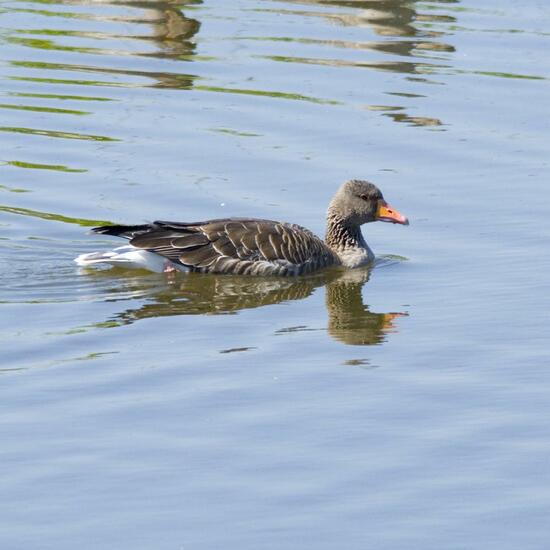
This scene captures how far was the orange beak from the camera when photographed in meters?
15.6

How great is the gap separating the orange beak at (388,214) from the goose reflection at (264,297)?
1.84 feet

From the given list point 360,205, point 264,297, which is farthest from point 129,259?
point 360,205

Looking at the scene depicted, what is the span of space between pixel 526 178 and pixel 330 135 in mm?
2584

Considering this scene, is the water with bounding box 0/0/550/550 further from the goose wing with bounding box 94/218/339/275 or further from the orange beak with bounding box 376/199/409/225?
the orange beak with bounding box 376/199/409/225

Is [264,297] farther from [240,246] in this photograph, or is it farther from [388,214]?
[388,214]

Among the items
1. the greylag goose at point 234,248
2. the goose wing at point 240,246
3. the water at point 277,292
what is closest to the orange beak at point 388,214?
the greylag goose at point 234,248

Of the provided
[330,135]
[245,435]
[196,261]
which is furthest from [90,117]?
[245,435]

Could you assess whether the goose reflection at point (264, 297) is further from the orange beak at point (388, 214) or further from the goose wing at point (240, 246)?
the orange beak at point (388, 214)

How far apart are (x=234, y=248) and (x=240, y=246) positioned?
60 mm

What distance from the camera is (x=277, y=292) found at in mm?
14867

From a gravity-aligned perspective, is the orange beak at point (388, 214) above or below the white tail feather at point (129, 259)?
above

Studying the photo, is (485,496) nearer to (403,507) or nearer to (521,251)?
(403,507)

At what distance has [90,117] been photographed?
19.5 meters

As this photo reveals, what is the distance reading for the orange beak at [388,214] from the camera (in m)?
15.6
